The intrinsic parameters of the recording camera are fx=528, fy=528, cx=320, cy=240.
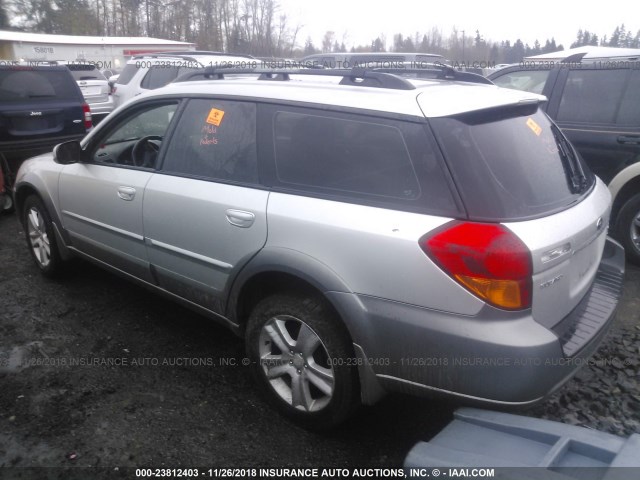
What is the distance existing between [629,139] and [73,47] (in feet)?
94.5

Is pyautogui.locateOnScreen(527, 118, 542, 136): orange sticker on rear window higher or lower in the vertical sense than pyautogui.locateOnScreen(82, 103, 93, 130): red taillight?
higher

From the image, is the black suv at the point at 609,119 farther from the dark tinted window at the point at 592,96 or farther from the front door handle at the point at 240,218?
the front door handle at the point at 240,218

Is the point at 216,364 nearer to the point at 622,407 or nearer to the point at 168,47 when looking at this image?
the point at 622,407

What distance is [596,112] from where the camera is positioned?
16.3ft

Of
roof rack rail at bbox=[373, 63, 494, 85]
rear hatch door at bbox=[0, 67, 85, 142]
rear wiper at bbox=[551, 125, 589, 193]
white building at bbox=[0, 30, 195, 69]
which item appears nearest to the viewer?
rear wiper at bbox=[551, 125, 589, 193]

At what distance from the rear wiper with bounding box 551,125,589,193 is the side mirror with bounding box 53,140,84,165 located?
321 centimetres

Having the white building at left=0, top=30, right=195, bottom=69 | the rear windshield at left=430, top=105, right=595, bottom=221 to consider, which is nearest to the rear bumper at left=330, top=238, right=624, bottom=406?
the rear windshield at left=430, top=105, right=595, bottom=221

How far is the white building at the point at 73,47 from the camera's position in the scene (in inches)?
986

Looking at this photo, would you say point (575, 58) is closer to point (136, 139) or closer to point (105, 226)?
point (136, 139)

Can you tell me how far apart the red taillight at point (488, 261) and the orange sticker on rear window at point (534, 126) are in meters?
0.84

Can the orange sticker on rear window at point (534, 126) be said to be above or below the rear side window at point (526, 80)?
below

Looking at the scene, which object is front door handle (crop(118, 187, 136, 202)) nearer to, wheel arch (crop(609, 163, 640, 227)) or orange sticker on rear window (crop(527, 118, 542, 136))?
orange sticker on rear window (crop(527, 118, 542, 136))

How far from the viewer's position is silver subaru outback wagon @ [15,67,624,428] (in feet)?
6.88

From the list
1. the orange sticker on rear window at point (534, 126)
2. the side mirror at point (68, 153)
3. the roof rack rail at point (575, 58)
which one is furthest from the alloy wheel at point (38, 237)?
the roof rack rail at point (575, 58)
